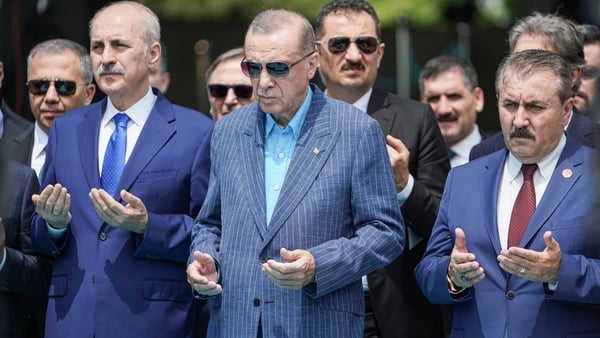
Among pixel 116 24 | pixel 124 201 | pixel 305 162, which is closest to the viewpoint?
pixel 305 162

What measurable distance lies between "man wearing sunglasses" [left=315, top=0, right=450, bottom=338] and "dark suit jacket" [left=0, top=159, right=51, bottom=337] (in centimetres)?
172

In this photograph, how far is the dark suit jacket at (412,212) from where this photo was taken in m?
6.48

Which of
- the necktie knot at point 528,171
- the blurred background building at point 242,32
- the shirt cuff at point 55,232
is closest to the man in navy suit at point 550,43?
the blurred background building at point 242,32

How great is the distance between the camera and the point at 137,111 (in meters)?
6.33

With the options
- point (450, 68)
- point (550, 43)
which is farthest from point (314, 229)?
point (450, 68)

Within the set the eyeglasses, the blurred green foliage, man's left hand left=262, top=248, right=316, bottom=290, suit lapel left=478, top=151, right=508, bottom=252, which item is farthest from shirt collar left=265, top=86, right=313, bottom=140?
the blurred green foliage

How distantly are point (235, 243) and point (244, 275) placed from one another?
160 millimetres

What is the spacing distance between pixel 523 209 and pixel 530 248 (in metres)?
0.21

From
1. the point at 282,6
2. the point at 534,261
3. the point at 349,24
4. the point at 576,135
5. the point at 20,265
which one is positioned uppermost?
the point at 282,6

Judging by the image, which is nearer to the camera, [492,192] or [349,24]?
[492,192]

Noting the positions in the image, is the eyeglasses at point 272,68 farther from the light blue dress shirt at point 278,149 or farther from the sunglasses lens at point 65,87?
the sunglasses lens at point 65,87

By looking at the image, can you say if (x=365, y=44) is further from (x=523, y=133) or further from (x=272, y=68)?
(x=523, y=133)

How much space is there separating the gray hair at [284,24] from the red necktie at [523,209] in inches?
46.2

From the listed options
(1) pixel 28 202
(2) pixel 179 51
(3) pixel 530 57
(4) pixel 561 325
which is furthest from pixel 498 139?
(2) pixel 179 51
